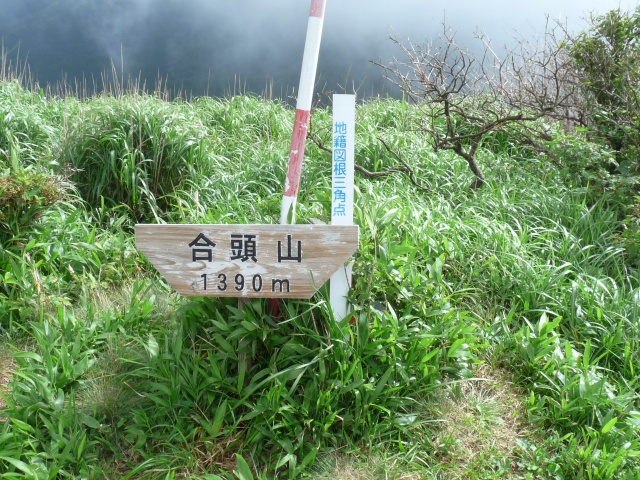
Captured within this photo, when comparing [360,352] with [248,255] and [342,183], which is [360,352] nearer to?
[248,255]

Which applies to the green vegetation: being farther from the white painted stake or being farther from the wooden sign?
the wooden sign

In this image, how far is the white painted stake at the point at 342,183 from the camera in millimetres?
3141

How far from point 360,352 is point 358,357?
0.13 feet

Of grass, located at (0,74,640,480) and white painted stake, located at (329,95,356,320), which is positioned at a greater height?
white painted stake, located at (329,95,356,320)

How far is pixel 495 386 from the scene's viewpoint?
10.8ft

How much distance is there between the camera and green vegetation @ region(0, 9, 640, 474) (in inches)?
116

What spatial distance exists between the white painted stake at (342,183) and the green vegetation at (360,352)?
0.08 metres

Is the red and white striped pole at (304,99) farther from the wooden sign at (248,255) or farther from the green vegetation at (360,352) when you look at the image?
the green vegetation at (360,352)

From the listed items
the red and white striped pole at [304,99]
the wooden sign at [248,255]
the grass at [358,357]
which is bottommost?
the grass at [358,357]

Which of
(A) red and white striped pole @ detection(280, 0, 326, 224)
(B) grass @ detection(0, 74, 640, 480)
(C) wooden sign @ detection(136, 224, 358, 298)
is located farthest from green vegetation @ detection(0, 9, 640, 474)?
(A) red and white striped pole @ detection(280, 0, 326, 224)

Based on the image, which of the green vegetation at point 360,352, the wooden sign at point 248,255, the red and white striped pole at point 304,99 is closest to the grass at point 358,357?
the green vegetation at point 360,352

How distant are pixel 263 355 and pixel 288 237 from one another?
67 centimetres

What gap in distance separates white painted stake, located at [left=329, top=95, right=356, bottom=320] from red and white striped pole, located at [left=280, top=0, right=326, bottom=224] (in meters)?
0.16

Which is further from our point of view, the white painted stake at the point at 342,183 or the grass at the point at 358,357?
the white painted stake at the point at 342,183
